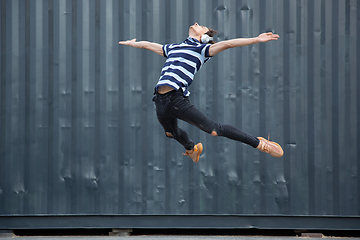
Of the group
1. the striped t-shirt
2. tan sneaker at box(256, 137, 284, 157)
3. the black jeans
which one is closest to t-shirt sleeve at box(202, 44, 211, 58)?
the striped t-shirt

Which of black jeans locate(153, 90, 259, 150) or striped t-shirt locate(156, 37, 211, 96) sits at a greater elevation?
striped t-shirt locate(156, 37, 211, 96)

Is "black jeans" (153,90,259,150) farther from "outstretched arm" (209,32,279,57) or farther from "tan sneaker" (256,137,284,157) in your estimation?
"outstretched arm" (209,32,279,57)

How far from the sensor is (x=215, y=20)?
206 inches

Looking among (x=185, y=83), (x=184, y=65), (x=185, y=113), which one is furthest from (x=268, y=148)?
(x=184, y=65)

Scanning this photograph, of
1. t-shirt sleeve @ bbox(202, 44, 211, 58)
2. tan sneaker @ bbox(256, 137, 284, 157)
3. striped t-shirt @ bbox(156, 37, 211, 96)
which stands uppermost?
t-shirt sleeve @ bbox(202, 44, 211, 58)

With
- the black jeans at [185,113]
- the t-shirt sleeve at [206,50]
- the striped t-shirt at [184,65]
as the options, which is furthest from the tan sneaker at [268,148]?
the t-shirt sleeve at [206,50]

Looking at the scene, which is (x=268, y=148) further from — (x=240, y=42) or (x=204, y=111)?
(x=204, y=111)

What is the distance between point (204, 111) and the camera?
5223 mm

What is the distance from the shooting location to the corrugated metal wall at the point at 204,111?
5.24 metres

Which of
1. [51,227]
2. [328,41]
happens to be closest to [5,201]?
[51,227]

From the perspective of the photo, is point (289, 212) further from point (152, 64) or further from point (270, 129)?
point (152, 64)

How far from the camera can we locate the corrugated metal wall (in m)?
5.24

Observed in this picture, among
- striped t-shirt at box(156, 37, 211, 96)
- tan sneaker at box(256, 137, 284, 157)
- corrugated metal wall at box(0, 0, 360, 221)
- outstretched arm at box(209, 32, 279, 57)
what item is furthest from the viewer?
corrugated metal wall at box(0, 0, 360, 221)

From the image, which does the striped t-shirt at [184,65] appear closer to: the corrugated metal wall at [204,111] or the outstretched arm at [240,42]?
the outstretched arm at [240,42]
